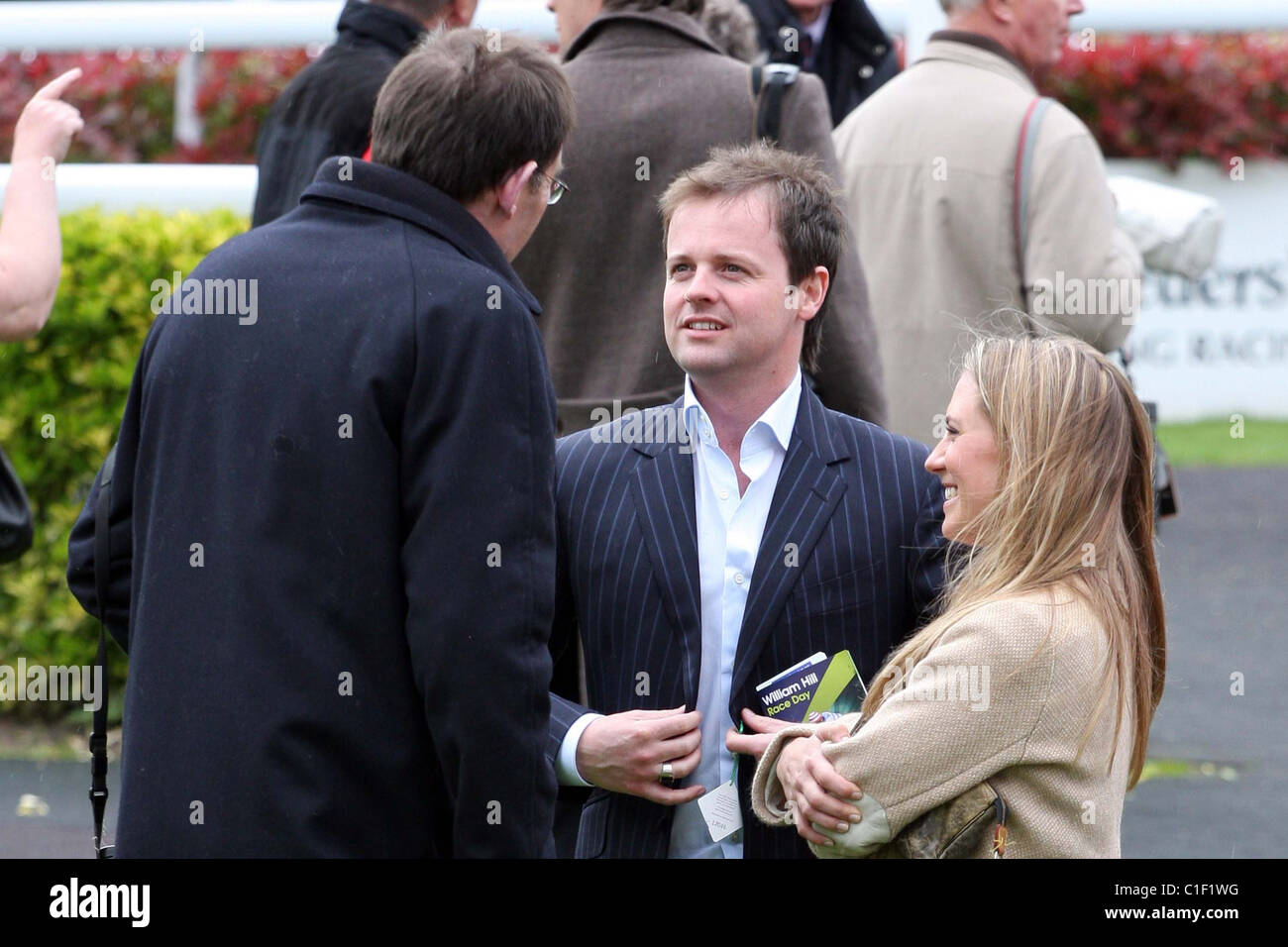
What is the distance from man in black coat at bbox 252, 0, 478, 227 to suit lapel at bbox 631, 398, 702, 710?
1.52m

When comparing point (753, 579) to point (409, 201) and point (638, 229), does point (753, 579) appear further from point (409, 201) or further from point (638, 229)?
point (638, 229)

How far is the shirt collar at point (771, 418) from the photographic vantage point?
3.20 meters

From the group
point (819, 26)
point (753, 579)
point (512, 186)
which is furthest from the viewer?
point (819, 26)

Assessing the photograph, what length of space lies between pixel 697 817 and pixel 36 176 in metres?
1.87

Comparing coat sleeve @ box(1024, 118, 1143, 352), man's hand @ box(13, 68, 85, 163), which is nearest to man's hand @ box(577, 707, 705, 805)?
man's hand @ box(13, 68, 85, 163)

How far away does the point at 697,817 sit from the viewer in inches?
120

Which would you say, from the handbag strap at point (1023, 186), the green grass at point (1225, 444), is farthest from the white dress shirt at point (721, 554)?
the green grass at point (1225, 444)

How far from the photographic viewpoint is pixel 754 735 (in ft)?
9.62

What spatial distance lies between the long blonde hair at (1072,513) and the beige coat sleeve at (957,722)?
8 centimetres

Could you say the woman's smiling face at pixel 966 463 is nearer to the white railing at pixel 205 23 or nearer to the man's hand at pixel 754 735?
the man's hand at pixel 754 735

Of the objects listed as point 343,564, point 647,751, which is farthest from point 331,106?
point 647,751

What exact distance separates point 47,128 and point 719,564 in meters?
1.74
